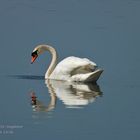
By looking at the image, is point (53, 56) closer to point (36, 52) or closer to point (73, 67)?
point (36, 52)

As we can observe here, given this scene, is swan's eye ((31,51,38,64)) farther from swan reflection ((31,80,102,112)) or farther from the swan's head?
swan reflection ((31,80,102,112))

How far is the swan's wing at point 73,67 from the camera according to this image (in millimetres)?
18188

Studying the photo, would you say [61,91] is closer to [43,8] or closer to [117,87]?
[117,87]

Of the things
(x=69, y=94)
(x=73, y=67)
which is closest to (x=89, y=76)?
(x=73, y=67)

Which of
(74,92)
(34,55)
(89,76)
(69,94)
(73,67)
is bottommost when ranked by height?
Answer: (69,94)

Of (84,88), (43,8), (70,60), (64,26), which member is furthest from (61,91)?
(43,8)

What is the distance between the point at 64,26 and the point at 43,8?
14.0 ft

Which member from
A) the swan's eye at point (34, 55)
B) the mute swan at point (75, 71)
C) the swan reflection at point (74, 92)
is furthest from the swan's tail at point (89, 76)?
the swan's eye at point (34, 55)

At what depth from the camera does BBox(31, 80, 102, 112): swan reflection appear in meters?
14.9

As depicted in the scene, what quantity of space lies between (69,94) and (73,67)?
90.2 inches

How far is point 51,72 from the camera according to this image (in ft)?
64.8

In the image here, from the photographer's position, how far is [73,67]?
18422 millimetres

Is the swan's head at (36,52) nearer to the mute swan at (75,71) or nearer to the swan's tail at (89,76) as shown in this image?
the mute swan at (75,71)

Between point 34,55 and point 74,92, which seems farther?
point 34,55
